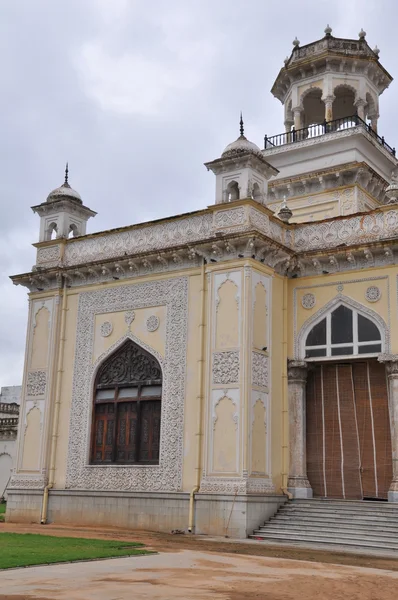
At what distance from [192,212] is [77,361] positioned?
195 inches

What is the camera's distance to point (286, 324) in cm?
1703

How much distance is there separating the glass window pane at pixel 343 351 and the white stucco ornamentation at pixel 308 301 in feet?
3.99

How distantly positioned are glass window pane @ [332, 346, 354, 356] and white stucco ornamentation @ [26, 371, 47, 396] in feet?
25.2

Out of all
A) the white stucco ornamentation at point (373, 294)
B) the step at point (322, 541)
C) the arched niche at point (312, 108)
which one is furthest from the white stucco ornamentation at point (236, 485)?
the arched niche at point (312, 108)

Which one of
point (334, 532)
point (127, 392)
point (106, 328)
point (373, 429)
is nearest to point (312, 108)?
point (106, 328)

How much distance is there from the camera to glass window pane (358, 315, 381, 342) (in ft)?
52.0

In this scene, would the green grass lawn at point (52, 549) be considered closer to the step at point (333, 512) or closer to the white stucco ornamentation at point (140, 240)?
the step at point (333, 512)

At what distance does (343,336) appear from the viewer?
1630 centimetres

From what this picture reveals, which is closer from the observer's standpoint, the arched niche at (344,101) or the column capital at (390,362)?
the column capital at (390,362)

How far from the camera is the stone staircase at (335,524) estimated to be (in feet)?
43.8

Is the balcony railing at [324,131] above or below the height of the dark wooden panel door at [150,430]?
above

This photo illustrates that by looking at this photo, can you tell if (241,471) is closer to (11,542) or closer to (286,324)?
(286,324)

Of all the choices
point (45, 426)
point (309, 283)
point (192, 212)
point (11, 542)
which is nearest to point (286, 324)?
point (309, 283)

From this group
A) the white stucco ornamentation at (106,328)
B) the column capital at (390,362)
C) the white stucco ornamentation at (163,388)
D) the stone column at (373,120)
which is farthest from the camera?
Result: the stone column at (373,120)
